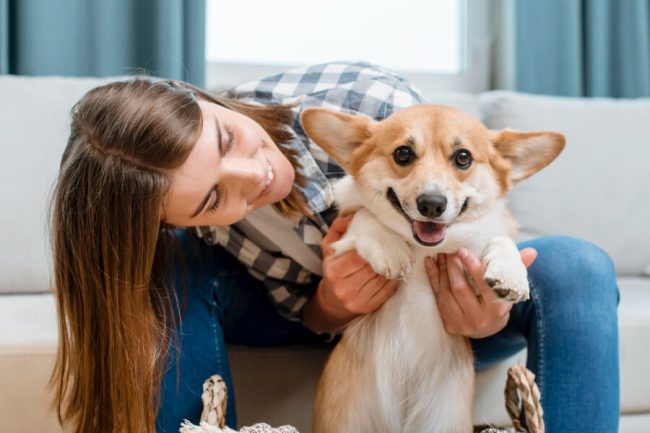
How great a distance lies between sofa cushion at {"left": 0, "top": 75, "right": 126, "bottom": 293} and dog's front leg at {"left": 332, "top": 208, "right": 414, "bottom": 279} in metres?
1.07

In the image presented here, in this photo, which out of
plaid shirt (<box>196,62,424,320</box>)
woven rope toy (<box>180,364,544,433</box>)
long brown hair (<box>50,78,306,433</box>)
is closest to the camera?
woven rope toy (<box>180,364,544,433</box>)

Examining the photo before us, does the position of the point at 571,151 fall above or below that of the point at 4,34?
below

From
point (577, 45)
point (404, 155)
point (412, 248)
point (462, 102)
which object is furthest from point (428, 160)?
point (577, 45)

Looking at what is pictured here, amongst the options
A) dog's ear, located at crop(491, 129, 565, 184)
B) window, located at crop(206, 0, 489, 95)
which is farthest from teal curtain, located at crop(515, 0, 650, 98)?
dog's ear, located at crop(491, 129, 565, 184)

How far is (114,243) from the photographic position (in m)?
1.18

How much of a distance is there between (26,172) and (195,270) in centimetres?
83

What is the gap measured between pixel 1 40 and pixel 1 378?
55.6 inches

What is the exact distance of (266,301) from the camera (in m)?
1.60

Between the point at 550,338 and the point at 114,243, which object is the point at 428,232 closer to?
the point at 550,338

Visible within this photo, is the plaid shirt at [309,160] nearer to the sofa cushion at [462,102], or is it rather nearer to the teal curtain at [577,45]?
the sofa cushion at [462,102]

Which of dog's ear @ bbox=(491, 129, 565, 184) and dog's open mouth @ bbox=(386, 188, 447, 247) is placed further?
dog's ear @ bbox=(491, 129, 565, 184)

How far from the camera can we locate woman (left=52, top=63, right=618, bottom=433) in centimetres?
116

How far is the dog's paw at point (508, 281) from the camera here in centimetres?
111

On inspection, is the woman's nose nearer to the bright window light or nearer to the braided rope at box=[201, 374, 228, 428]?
the braided rope at box=[201, 374, 228, 428]
